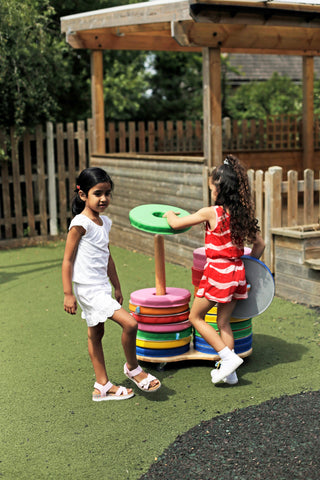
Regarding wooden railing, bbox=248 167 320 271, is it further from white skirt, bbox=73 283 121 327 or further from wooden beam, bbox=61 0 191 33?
white skirt, bbox=73 283 121 327

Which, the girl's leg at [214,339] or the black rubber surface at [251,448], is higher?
the girl's leg at [214,339]

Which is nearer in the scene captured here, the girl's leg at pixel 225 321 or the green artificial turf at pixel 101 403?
the green artificial turf at pixel 101 403

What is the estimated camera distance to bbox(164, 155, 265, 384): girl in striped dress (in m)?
4.48

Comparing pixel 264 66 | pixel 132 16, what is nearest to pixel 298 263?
pixel 132 16

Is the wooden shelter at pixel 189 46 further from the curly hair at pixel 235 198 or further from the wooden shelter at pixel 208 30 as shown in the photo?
the curly hair at pixel 235 198

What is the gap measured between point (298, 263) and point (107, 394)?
9.66 feet

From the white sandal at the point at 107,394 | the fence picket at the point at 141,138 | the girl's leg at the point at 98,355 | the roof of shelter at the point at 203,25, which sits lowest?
the white sandal at the point at 107,394

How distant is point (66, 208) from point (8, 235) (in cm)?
119

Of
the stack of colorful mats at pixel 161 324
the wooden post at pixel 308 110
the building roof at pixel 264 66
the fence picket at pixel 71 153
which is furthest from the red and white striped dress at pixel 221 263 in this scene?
the building roof at pixel 264 66

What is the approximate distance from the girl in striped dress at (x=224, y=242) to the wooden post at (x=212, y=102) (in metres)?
3.74

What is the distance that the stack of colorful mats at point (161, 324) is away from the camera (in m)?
4.79

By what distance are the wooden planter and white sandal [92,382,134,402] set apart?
268 cm

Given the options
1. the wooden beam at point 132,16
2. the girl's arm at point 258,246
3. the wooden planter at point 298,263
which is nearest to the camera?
the girl's arm at point 258,246

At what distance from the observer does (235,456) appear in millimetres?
3359
